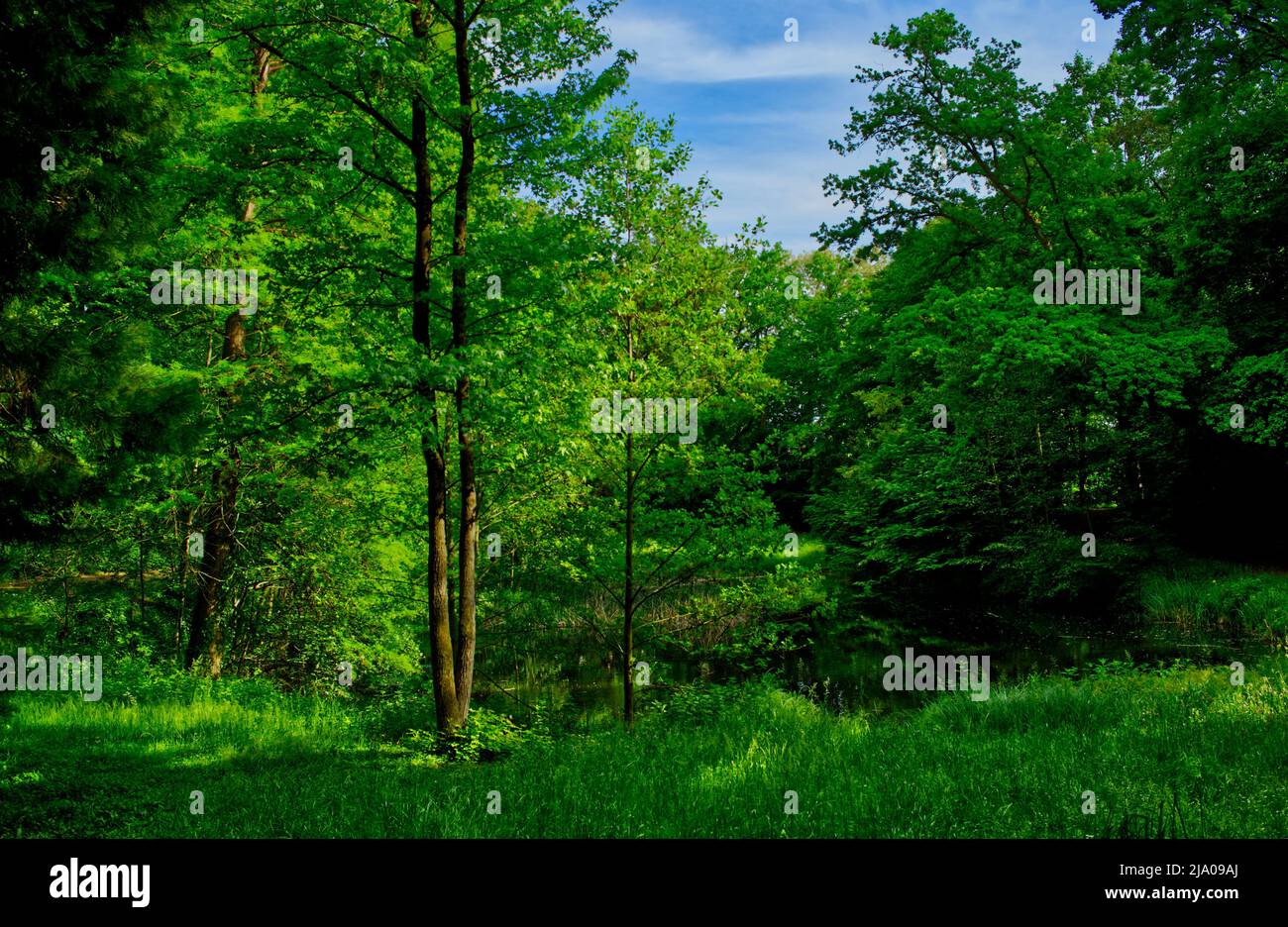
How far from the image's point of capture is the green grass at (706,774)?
17.1ft

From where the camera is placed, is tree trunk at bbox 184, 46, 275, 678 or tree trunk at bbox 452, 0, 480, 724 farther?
tree trunk at bbox 184, 46, 275, 678

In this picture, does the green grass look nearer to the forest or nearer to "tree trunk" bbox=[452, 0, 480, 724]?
the forest

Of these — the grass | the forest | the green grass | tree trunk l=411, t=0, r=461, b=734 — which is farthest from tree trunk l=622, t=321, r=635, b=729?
the grass

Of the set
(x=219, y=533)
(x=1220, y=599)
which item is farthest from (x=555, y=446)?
(x=1220, y=599)

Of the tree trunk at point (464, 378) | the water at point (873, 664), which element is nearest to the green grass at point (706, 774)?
the tree trunk at point (464, 378)

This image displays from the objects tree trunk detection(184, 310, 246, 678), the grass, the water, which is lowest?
the water

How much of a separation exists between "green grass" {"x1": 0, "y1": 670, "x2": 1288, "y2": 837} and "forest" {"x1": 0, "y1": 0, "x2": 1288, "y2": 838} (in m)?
0.07

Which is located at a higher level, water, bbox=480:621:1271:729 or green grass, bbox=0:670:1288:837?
green grass, bbox=0:670:1288:837

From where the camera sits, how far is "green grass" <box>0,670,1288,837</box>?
5223 mm

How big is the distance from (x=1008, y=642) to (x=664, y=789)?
16206 mm

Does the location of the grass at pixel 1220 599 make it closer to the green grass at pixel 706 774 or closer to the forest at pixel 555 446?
the forest at pixel 555 446

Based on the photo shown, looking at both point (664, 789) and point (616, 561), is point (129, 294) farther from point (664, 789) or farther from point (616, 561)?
point (664, 789)

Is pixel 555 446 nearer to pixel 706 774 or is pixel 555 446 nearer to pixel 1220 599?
pixel 706 774
